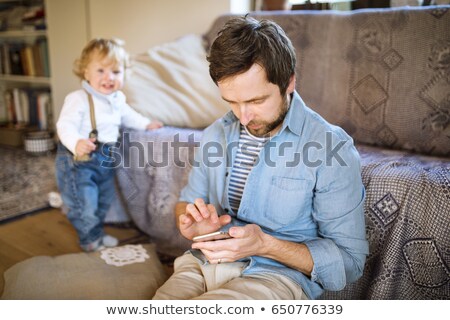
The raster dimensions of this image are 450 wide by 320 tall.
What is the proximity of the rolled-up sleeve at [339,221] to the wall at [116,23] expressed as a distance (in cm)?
149

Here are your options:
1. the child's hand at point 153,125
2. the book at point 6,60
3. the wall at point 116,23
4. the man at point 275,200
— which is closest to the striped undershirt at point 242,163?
the man at point 275,200

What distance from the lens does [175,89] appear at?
1.80 m

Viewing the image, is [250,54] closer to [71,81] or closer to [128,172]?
[128,172]

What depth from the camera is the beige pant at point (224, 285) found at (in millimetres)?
806

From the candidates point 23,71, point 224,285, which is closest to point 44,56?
point 23,71

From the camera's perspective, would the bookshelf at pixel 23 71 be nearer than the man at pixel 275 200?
No

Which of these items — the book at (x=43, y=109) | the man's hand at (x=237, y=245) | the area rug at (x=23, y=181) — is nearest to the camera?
the man's hand at (x=237, y=245)

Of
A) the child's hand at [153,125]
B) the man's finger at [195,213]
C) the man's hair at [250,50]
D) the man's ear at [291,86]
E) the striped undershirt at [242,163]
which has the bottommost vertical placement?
the child's hand at [153,125]

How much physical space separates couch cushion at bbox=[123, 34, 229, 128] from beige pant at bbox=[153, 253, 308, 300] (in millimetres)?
906

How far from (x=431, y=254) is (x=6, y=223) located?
1.70 meters

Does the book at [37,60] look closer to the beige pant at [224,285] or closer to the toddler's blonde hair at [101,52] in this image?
the toddler's blonde hair at [101,52]

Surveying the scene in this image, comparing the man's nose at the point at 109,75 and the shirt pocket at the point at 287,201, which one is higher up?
the man's nose at the point at 109,75

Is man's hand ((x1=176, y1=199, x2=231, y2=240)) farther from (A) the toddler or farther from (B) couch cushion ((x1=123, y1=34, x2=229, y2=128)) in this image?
(B) couch cushion ((x1=123, y1=34, x2=229, y2=128))

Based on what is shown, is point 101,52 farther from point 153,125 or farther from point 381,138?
point 381,138
